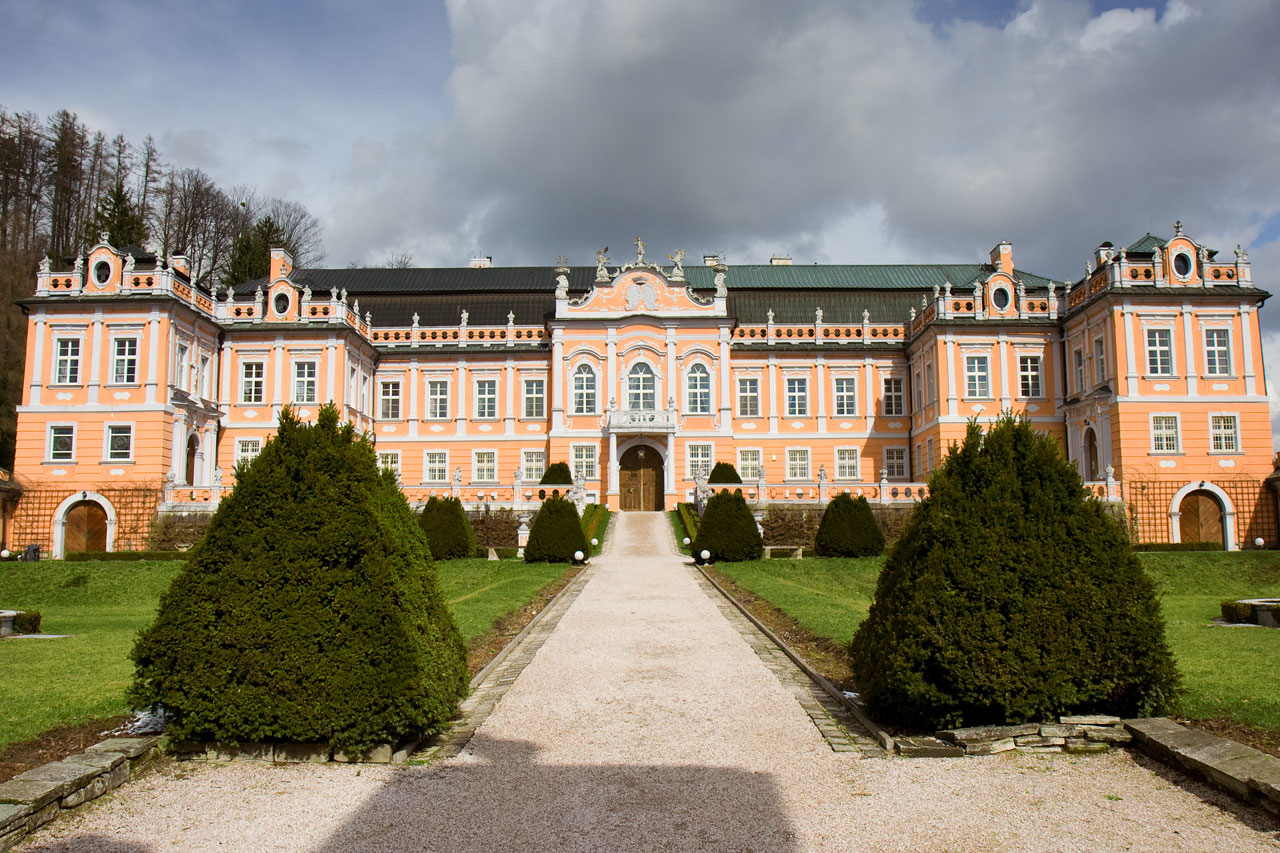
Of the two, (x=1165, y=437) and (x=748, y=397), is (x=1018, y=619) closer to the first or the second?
(x=1165, y=437)

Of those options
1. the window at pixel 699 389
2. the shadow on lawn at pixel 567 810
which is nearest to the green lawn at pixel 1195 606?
the shadow on lawn at pixel 567 810

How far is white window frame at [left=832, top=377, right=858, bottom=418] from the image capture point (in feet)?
144

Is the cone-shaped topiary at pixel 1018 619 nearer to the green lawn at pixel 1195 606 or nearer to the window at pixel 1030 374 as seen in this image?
the green lawn at pixel 1195 606


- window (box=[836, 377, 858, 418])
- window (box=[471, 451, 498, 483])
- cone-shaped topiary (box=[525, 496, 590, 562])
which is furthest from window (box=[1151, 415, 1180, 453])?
window (box=[471, 451, 498, 483])

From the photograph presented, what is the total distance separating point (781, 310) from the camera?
45875 mm

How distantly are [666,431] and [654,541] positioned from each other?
9.89 m

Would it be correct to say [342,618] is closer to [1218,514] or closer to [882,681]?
[882,681]

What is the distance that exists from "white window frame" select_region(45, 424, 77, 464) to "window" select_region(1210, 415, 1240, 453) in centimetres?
4057

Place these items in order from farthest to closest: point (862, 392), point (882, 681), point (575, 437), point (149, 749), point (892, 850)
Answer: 1. point (862, 392)
2. point (575, 437)
3. point (882, 681)
4. point (149, 749)
5. point (892, 850)

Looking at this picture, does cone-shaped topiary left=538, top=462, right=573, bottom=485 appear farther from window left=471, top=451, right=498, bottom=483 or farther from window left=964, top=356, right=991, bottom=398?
window left=964, top=356, right=991, bottom=398

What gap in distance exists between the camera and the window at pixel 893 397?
43.8 m

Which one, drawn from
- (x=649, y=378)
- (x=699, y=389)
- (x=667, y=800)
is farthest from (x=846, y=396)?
(x=667, y=800)

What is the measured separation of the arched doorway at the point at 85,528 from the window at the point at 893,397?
1308 inches

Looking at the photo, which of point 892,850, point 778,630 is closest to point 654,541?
point 778,630
